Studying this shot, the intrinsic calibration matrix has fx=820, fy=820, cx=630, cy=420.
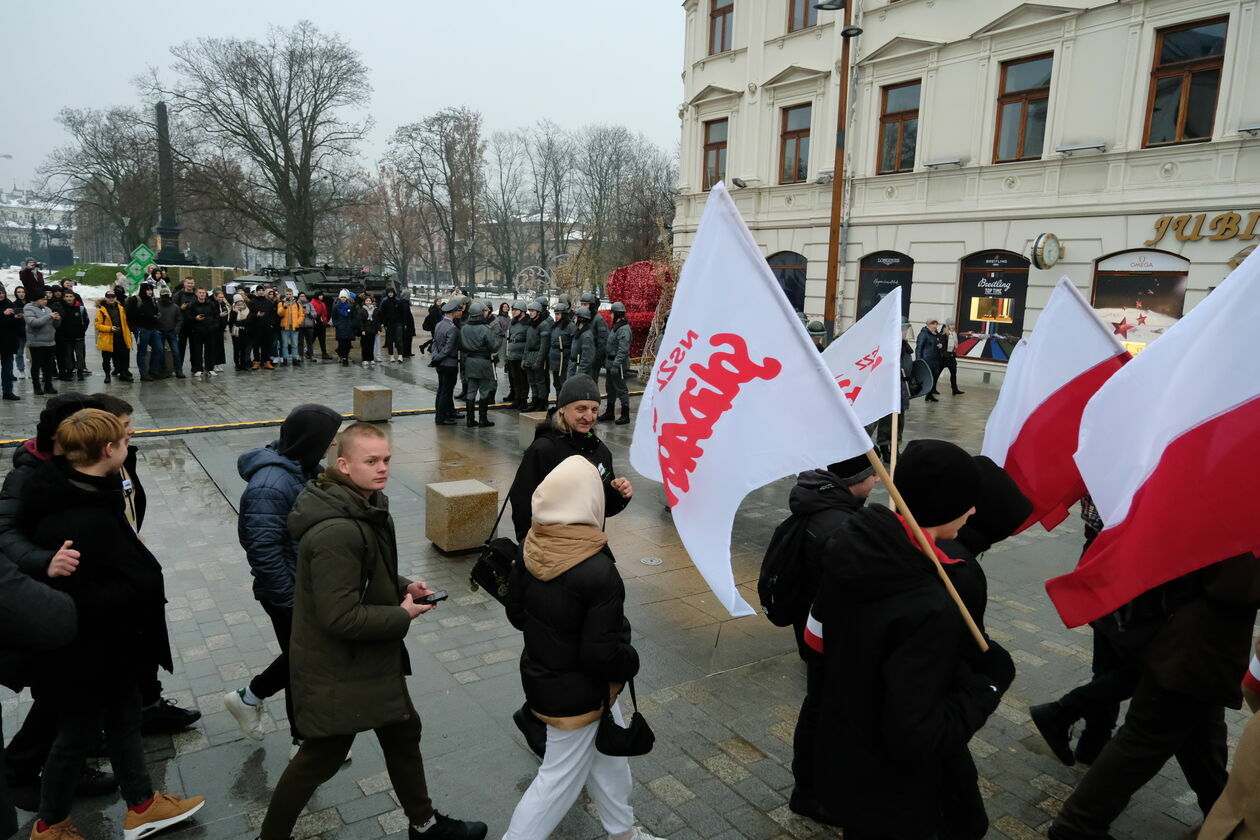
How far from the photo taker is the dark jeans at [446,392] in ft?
41.8

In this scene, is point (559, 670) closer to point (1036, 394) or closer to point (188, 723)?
point (188, 723)

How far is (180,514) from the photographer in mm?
7805

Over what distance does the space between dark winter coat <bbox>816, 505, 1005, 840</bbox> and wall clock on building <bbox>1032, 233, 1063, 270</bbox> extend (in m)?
18.8

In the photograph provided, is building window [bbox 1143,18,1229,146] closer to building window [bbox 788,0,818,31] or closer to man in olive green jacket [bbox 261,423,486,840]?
building window [bbox 788,0,818,31]

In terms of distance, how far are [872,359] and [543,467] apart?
78.1 inches

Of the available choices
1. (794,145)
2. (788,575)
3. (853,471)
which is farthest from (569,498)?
(794,145)

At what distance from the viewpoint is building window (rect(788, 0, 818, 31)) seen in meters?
23.5

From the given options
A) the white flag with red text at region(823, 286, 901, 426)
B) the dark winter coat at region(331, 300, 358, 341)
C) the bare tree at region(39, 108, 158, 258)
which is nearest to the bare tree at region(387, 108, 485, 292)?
the bare tree at region(39, 108, 158, 258)

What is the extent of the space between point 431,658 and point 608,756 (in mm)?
2220

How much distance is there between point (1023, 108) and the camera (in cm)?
1950

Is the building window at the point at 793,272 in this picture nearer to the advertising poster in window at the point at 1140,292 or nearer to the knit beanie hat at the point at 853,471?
the advertising poster in window at the point at 1140,292

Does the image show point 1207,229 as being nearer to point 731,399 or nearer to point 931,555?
point 731,399

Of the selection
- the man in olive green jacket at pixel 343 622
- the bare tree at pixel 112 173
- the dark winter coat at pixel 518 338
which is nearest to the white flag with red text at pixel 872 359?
the man in olive green jacket at pixel 343 622

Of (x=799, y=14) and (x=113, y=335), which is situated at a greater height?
(x=799, y=14)
